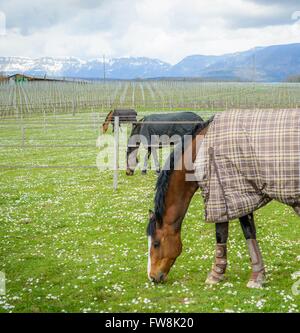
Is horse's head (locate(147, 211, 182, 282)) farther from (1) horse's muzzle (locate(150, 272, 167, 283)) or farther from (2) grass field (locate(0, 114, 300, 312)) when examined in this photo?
(2) grass field (locate(0, 114, 300, 312))

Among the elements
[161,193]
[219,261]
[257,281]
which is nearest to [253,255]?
[257,281]

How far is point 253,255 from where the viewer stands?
5.68m

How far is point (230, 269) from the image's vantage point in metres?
6.29

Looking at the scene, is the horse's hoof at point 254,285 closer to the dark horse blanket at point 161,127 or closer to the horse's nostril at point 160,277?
the horse's nostril at point 160,277

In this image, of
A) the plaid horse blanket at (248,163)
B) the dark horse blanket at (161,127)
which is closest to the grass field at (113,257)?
the plaid horse blanket at (248,163)

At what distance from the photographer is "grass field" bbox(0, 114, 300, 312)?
5.24 meters

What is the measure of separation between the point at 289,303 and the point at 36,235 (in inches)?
213

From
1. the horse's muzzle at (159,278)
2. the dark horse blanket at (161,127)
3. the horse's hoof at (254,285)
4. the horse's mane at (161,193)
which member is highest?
the dark horse blanket at (161,127)

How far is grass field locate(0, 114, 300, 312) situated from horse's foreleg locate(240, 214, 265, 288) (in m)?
0.14

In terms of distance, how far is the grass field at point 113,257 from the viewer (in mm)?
5242

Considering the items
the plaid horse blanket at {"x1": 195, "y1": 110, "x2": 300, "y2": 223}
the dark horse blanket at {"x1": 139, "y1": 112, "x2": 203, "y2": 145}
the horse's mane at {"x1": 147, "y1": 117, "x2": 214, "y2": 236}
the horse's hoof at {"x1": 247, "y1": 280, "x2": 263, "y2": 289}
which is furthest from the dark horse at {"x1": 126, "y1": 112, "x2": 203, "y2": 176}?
the horse's hoof at {"x1": 247, "y1": 280, "x2": 263, "y2": 289}

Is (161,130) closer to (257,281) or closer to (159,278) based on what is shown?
(159,278)

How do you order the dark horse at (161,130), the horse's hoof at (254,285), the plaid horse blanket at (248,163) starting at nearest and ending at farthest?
1. the plaid horse blanket at (248,163)
2. the horse's hoof at (254,285)
3. the dark horse at (161,130)
